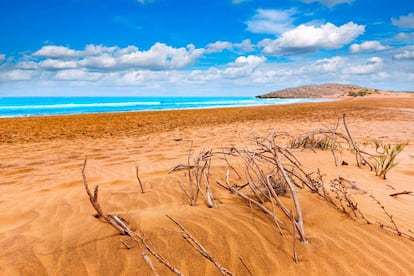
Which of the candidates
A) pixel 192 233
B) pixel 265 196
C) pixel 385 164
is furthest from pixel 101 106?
pixel 192 233

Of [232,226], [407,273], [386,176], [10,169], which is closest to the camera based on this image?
[407,273]

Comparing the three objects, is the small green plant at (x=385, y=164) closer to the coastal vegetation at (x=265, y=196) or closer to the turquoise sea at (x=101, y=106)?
the coastal vegetation at (x=265, y=196)

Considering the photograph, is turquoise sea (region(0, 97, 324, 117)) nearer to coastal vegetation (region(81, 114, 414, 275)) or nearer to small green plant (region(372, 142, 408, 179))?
coastal vegetation (region(81, 114, 414, 275))

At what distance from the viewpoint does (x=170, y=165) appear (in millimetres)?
4965

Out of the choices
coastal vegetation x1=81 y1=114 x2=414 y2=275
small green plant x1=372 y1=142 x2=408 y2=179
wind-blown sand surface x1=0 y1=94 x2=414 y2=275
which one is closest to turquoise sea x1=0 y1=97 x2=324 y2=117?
wind-blown sand surface x1=0 y1=94 x2=414 y2=275

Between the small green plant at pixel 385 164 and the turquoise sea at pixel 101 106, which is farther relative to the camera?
the turquoise sea at pixel 101 106

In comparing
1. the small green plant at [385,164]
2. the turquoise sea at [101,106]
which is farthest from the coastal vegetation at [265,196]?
the turquoise sea at [101,106]

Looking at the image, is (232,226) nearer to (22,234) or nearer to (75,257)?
(75,257)

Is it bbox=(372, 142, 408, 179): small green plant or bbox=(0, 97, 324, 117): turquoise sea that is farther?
bbox=(0, 97, 324, 117): turquoise sea

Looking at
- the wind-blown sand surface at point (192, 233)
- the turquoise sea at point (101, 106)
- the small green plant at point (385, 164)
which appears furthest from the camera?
the turquoise sea at point (101, 106)

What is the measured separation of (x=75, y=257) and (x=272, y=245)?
1365mm

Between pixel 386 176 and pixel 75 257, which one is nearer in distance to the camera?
pixel 75 257

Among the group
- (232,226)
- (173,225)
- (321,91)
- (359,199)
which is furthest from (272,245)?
(321,91)

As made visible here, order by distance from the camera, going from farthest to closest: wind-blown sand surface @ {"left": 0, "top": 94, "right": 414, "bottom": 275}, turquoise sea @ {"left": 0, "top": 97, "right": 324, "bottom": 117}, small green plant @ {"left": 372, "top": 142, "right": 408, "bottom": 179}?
turquoise sea @ {"left": 0, "top": 97, "right": 324, "bottom": 117} → small green plant @ {"left": 372, "top": 142, "right": 408, "bottom": 179} → wind-blown sand surface @ {"left": 0, "top": 94, "right": 414, "bottom": 275}
